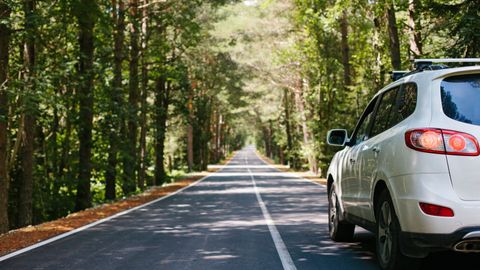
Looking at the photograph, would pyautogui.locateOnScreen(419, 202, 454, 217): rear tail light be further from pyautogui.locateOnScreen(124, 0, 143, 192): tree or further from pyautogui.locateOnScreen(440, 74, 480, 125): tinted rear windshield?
pyautogui.locateOnScreen(124, 0, 143, 192): tree

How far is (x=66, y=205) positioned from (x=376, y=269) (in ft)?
70.5

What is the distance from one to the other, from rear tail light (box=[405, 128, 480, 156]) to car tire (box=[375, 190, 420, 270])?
0.86 meters

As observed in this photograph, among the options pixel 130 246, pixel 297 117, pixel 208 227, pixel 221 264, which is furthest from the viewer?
pixel 297 117

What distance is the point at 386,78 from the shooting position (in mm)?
23969

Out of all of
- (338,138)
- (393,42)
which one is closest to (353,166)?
(338,138)

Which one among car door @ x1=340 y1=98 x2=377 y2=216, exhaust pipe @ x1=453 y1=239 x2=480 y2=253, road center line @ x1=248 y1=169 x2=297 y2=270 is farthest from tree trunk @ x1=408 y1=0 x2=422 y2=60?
exhaust pipe @ x1=453 y1=239 x2=480 y2=253

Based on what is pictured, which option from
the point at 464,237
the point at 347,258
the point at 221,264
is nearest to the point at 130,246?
the point at 221,264

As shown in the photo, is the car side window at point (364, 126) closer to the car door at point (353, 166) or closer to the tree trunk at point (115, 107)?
the car door at point (353, 166)

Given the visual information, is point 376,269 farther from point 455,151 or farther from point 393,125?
point 455,151

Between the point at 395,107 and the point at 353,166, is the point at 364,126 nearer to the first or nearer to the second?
the point at 353,166

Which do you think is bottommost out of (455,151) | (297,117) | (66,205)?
(66,205)

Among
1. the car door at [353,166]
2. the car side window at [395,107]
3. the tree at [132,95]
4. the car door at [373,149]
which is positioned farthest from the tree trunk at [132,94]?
the car side window at [395,107]

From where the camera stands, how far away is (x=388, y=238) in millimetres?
5984

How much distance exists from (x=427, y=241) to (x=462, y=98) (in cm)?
132
